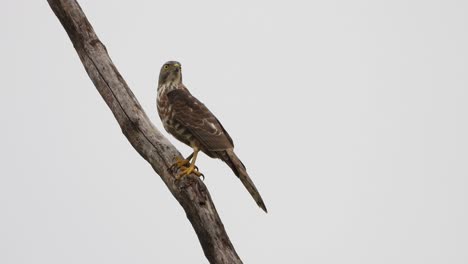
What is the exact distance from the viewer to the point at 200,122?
26.3 feet

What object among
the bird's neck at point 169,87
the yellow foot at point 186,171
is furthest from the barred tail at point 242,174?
the bird's neck at point 169,87

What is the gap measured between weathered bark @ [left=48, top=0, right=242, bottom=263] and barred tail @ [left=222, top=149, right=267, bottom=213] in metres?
0.70

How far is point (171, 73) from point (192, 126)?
4.22 ft

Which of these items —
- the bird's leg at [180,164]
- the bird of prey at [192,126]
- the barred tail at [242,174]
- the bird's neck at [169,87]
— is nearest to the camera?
the bird's leg at [180,164]

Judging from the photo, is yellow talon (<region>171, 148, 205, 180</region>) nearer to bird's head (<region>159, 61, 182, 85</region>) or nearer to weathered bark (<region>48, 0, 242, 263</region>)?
weathered bark (<region>48, 0, 242, 263</region>)

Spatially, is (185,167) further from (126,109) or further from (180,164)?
(126,109)

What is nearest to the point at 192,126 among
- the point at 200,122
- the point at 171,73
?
the point at 200,122

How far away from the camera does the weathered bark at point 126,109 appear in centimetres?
677

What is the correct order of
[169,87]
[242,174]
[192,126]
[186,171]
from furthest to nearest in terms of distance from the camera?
[169,87]
[192,126]
[242,174]
[186,171]

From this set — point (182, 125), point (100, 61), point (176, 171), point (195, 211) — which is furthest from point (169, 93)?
point (195, 211)

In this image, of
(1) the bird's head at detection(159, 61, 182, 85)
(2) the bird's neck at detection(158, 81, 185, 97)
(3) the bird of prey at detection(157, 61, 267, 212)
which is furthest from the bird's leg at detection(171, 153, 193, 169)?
(1) the bird's head at detection(159, 61, 182, 85)

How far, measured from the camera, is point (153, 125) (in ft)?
24.8

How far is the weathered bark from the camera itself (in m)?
6.77

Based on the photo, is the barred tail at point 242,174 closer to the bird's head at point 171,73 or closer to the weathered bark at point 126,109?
the weathered bark at point 126,109
